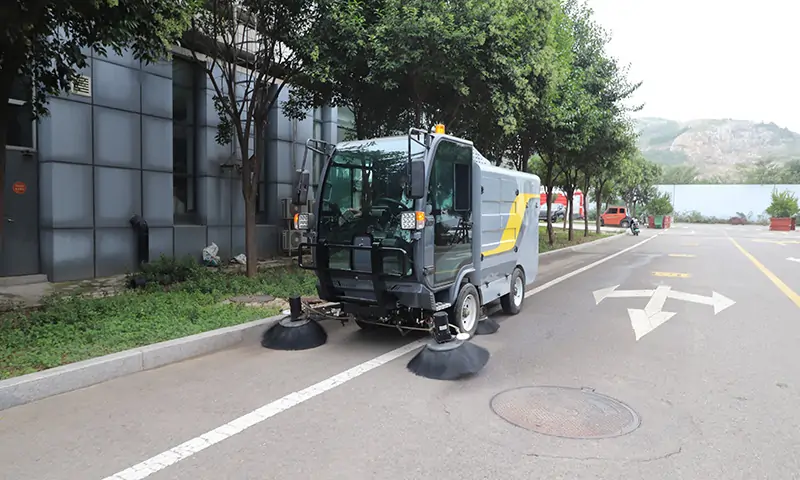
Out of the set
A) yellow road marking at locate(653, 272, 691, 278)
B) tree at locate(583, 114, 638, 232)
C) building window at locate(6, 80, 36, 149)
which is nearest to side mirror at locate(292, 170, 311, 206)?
building window at locate(6, 80, 36, 149)

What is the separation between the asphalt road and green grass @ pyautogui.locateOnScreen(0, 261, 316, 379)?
679mm

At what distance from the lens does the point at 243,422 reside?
171 inches

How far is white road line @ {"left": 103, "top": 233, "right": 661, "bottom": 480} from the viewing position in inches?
140

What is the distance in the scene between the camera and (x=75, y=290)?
9773 mm

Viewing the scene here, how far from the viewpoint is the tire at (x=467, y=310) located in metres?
6.79

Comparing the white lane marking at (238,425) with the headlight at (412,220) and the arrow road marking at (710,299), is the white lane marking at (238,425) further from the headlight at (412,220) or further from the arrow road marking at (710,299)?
the arrow road marking at (710,299)

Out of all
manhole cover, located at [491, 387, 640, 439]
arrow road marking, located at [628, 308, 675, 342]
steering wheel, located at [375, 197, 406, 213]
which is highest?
steering wheel, located at [375, 197, 406, 213]

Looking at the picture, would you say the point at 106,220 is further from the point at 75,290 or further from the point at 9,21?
the point at 9,21

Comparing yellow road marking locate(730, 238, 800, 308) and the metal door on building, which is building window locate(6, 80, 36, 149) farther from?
yellow road marking locate(730, 238, 800, 308)

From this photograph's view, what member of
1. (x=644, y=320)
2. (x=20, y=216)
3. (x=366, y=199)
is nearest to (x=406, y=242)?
(x=366, y=199)

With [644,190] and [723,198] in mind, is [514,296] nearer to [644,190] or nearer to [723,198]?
[644,190]

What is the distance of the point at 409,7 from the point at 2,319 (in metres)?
8.25

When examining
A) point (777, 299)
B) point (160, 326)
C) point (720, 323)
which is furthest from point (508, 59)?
point (160, 326)

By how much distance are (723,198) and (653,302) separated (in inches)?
2887
